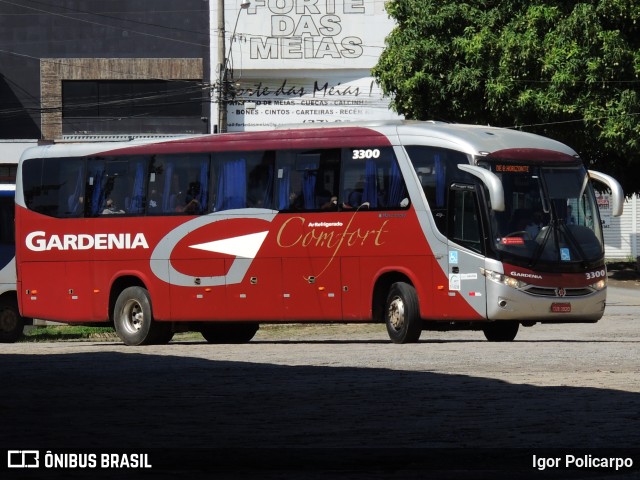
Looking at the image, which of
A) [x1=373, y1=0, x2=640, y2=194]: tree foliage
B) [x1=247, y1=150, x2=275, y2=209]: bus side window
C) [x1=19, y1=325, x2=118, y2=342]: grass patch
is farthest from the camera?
A: [x1=373, y1=0, x2=640, y2=194]: tree foliage

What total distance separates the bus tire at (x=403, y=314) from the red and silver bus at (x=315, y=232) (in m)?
0.02

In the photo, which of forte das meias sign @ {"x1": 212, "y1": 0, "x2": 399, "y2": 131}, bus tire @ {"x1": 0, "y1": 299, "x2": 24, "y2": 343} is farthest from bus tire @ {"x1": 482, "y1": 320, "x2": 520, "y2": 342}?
forte das meias sign @ {"x1": 212, "y1": 0, "x2": 399, "y2": 131}

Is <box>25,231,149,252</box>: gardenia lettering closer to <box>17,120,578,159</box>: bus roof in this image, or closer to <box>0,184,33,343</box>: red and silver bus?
<box>17,120,578,159</box>: bus roof

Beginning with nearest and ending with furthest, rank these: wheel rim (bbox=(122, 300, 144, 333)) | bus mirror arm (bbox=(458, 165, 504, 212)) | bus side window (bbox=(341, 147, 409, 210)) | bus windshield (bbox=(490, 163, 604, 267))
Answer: bus mirror arm (bbox=(458, 165, 504, 212)) < bus windshield (bbox=(490, 163, 604, 267)) < bus side window (bbox=(341, 147, 409, 210)) < wheel rim (bbox=(122, 300, 144, 333))

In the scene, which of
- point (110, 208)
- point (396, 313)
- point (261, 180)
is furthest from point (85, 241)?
point (396, 313)

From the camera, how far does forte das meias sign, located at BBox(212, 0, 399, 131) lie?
2453 inches

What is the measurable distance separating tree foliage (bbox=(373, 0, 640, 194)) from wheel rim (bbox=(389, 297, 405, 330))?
20428mm

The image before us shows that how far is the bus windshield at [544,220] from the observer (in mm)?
22156

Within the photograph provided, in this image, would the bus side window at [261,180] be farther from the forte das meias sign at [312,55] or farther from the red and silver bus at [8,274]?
the forte das meias sign at [312,55]

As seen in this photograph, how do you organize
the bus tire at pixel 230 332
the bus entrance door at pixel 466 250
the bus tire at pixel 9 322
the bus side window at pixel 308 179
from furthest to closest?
the bus tire at pixel 9 322 → the bus tire at pixel 230 332 → the bus side window at pixel 308 179 → the bus entrance door at pixel 466 250

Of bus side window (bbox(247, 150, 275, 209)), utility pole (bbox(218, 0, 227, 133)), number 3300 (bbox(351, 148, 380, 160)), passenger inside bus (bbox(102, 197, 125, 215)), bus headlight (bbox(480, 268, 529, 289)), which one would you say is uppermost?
utility pole (bbox(218, 0, 227, 133))

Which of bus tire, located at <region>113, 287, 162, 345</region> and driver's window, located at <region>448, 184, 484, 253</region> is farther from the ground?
driver's window, located at <region>448, 184, 484, 253</region>

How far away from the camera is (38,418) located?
11914 millimetres

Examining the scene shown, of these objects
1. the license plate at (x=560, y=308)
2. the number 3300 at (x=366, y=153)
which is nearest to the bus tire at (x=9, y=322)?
the number 3300 at (x=366, y=153)
